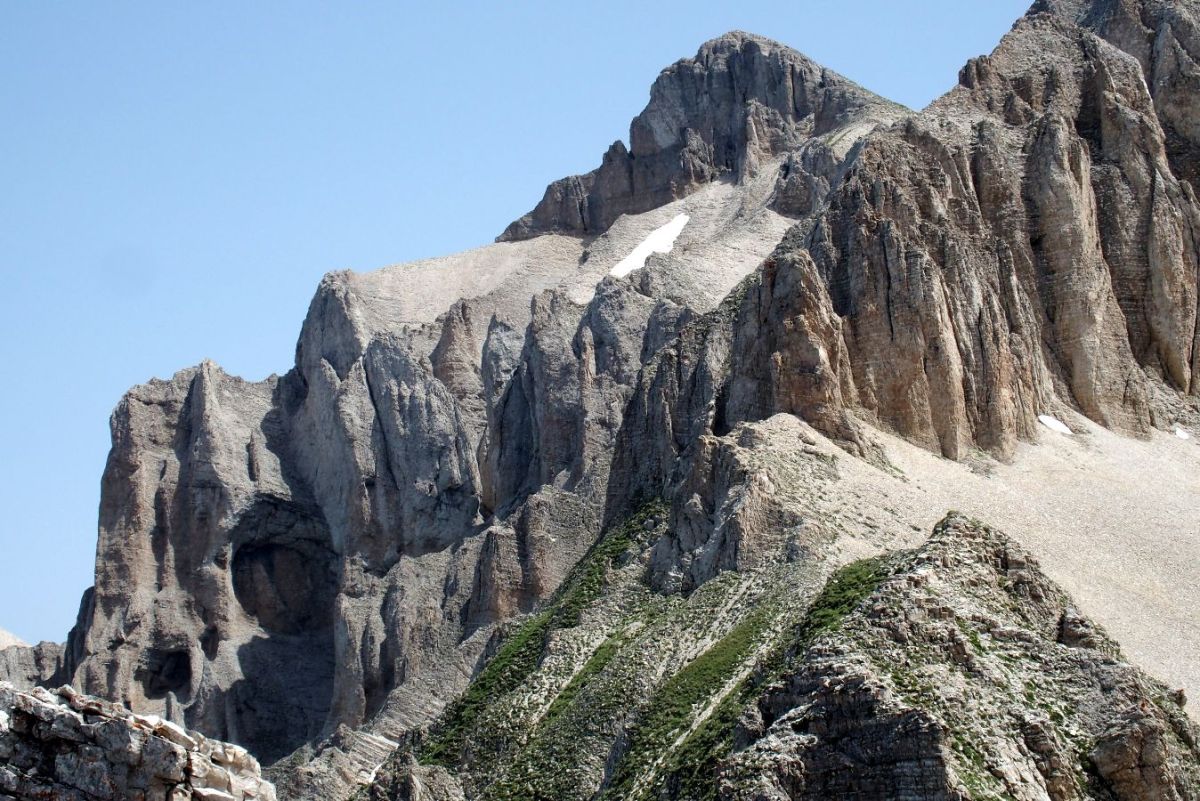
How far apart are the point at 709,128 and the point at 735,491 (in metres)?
95.6

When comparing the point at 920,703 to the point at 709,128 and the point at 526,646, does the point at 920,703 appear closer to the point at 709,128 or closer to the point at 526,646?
the point at 526,646

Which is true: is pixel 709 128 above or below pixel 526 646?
above

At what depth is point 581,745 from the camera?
65.4 metres

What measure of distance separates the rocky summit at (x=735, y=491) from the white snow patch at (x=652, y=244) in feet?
1.18

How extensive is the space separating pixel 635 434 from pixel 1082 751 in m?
43.6

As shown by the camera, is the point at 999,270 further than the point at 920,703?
Yes

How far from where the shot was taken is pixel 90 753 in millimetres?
33031

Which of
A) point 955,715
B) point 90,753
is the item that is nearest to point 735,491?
point 955,715

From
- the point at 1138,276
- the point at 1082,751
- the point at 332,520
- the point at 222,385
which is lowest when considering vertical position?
the point at 1082,751

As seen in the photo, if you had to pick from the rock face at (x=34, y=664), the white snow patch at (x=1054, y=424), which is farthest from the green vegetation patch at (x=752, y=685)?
the rock face at (x=34, y=664)

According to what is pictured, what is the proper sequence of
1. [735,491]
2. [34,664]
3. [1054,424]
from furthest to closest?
[34,664]
[1054,424]
[735,491]

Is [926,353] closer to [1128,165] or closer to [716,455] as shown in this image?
[716,455]

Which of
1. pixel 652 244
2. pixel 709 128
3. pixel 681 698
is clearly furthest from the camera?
pixel 709 128

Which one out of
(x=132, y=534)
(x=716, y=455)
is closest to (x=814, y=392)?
(x=716, y=455)
